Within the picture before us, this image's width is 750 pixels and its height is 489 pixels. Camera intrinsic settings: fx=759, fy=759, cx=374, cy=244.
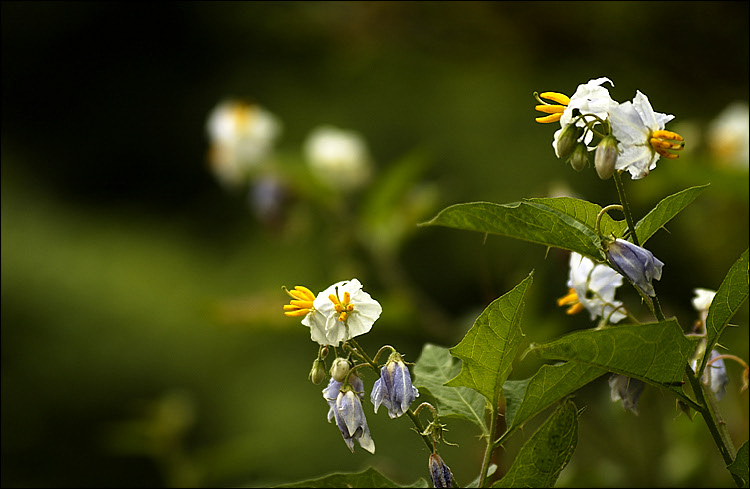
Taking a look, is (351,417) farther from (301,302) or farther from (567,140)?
(567,140)

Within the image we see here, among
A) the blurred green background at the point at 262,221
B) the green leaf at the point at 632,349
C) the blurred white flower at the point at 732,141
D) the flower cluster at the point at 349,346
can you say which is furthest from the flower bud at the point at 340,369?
the blurred white flower at the point at 732,141

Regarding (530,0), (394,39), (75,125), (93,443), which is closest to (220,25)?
(75,125)

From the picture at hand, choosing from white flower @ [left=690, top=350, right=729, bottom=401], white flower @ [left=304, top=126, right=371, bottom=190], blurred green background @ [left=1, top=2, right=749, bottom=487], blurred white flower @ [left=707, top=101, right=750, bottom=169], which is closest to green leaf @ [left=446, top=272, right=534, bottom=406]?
white flower @ [left=690, top=350, right=729, bottom=401]

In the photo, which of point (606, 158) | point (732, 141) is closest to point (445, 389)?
point (606, 158)

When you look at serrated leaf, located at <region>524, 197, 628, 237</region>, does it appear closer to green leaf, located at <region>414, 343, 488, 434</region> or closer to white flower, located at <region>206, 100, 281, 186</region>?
green leaf, located at <region>414, 343, 488, 434</region>

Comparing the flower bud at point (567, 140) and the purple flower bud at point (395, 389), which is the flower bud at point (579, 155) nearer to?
the flower bud at point (567, 140)

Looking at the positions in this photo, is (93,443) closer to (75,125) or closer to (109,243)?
(109,243)
